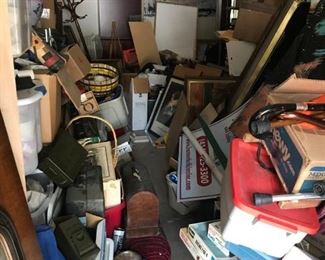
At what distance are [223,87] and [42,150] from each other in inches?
58.9

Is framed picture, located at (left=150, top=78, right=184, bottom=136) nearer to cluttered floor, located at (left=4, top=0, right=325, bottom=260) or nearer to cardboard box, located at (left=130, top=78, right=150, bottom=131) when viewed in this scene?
cluttered floor, located at (left=4, top=0, right=325, bottom=260)

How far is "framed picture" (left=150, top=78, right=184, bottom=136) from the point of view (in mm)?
3461

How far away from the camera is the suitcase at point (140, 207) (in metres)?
1.90

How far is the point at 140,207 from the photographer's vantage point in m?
1.92

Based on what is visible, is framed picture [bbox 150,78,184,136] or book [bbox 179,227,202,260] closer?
book [bbox 179,227,202,260]

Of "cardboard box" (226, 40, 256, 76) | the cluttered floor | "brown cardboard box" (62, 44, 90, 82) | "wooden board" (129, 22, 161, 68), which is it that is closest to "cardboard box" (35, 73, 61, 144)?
the cluttered floor

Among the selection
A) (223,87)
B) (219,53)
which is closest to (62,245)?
(223,87)

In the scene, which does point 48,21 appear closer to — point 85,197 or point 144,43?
point 85,197

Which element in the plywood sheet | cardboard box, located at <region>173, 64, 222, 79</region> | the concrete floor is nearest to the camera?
the concrete floor

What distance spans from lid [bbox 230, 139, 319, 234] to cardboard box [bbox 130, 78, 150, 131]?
2.25 m

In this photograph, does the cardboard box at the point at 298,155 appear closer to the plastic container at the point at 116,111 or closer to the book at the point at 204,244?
the book at the point at 204,244

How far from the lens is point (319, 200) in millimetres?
1188

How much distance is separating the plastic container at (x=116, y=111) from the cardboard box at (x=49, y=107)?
131 centimetres

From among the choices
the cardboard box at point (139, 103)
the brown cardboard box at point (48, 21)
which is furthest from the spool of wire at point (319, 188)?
the cardboard box at point (139, 103)
